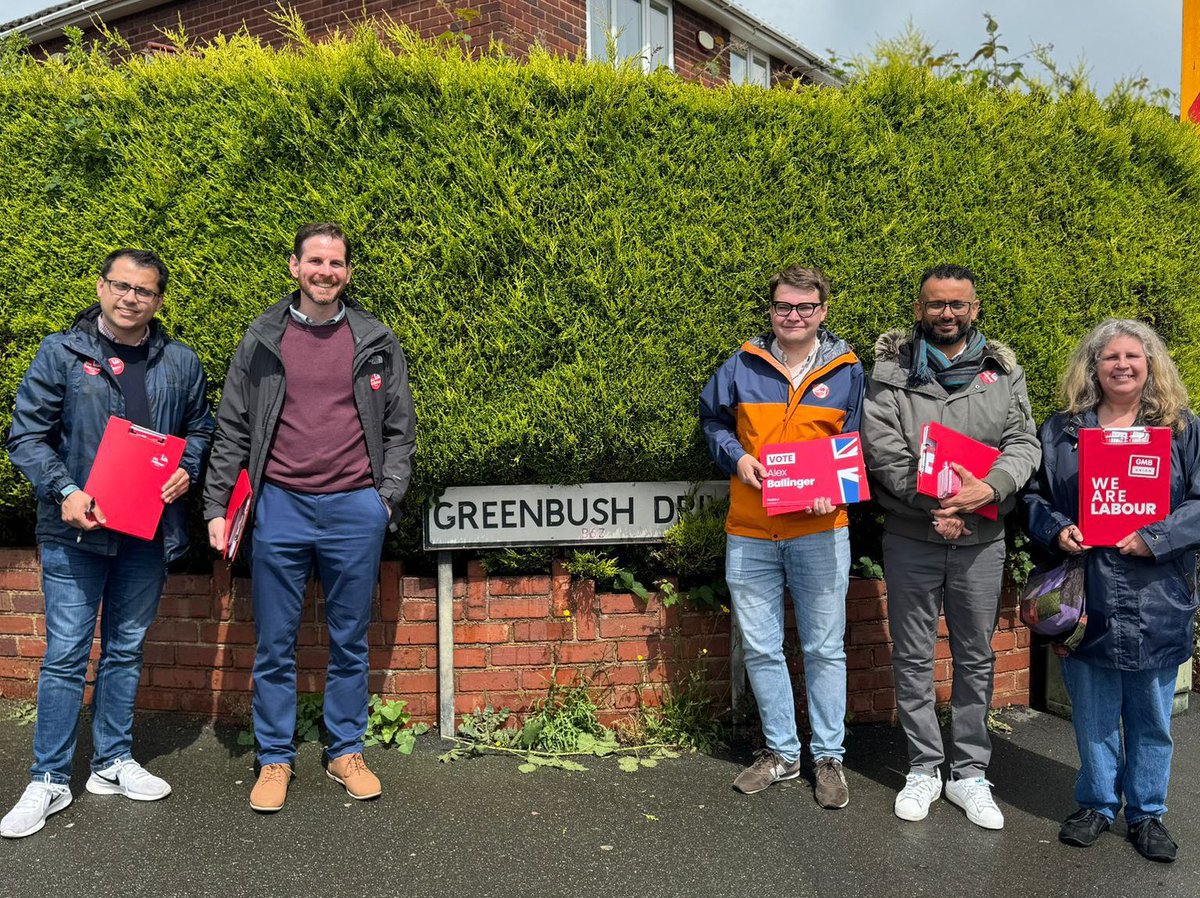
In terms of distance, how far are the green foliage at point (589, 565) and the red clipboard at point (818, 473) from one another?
3.28 feet

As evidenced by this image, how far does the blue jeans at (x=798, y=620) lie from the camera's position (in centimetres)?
391

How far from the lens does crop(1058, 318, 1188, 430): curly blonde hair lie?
11.6ft

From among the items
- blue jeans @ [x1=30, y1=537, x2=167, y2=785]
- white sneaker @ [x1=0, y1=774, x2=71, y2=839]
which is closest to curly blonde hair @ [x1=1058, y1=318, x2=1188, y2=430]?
blue jeans @ [x1=30, y1=537, x2=167, y2=785]

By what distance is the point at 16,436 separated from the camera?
358cm

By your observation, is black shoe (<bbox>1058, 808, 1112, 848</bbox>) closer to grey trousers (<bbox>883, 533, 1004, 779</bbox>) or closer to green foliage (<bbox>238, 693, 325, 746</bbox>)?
grey trousers (<bbox>883, 533, 1004, 779</bbox>)

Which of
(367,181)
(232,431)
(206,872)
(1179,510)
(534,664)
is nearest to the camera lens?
(206,872)

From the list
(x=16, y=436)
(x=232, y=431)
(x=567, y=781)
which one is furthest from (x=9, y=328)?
(x=567, y=781)

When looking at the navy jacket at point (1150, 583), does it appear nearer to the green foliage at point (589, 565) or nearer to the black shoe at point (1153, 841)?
the black shoe at point (1153, 841)

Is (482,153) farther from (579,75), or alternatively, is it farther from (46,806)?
(46,806)

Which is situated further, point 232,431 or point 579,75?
point 579,75

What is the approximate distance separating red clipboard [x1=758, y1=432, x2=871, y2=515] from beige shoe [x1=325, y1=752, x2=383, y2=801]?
1.93 metres

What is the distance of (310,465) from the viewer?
369 centimetres

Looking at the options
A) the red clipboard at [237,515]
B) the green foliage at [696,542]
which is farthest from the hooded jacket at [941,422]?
the red clipboard at [237,515]

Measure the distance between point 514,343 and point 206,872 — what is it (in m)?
2.36
